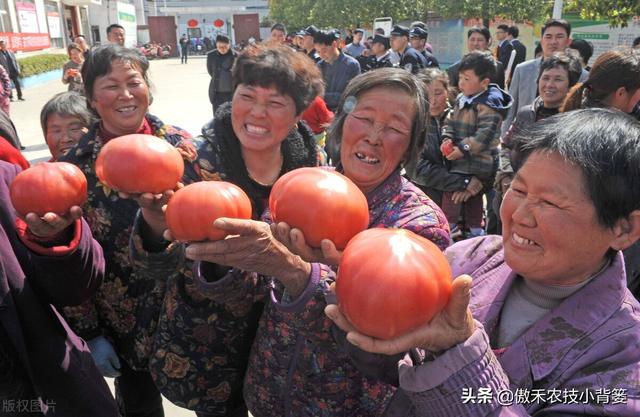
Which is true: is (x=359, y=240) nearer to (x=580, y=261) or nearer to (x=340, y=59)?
(x=580, y=261)

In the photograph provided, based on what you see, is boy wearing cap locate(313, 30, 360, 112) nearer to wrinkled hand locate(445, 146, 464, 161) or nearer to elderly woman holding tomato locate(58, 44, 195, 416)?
wrinkled hand locate(445, 146, 464, 161)

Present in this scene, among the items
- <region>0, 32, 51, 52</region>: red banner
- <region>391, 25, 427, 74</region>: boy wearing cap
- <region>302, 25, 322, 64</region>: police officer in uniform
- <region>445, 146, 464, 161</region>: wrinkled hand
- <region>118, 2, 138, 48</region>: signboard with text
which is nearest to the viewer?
<region>445, 146, 464, 161</region>: wrinkled hand

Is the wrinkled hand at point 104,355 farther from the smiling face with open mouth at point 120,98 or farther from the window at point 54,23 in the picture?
the window at point 54,23

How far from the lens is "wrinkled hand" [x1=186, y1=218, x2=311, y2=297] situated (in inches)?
57.0

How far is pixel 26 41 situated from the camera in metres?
25.9

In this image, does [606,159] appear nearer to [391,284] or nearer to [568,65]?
[391,284]

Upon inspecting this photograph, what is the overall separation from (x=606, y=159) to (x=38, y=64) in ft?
92.6

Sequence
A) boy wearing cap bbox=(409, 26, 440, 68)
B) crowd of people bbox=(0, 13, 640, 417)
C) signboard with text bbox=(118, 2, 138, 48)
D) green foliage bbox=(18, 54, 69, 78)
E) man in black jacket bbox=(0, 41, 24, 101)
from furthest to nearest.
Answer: signboard with text bbox=(118, 2, 138, 48) → green foliage bbox=(18, 54, 69, 78) → man in black jacket bbox=(0, 41, 24, 101) → boy wearing cap bbox=(409, 26, 440, 68) → crowd of people bbox=(0, 13, 640, 417)

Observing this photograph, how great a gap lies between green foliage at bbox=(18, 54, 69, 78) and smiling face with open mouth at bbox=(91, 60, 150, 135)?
23.1 m

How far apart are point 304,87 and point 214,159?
0.60 metres

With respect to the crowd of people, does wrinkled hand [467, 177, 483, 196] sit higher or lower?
lower

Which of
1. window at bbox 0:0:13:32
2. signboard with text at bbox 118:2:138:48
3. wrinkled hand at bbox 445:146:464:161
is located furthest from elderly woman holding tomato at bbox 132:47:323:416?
signboard with text at bbox 118:2:138:48

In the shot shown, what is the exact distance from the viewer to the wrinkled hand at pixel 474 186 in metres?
4.74

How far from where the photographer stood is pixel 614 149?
1.25m
